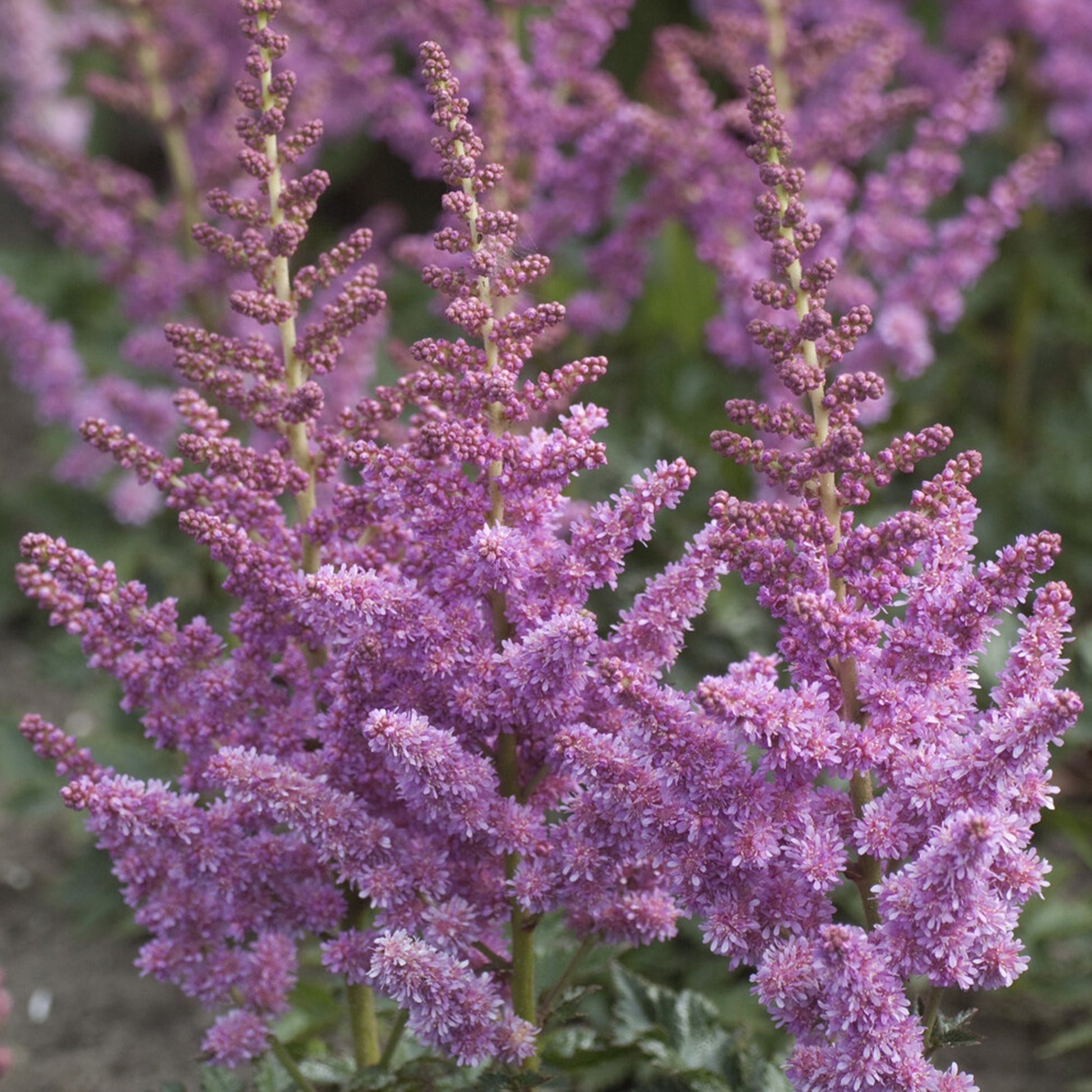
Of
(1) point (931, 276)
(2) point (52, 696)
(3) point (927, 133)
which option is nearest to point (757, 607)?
(1) point (931, 276)

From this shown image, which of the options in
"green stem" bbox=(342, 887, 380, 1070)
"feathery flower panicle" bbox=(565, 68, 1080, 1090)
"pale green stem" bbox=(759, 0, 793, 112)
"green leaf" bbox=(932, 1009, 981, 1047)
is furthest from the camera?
"pale green stem" bbox=(759, 0, 793, 112)

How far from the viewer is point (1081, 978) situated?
259 centimetres

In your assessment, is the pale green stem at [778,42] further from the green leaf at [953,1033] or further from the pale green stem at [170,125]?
the green leaf at [953,1033]

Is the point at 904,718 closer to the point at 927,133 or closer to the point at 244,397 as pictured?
the point at 244,397

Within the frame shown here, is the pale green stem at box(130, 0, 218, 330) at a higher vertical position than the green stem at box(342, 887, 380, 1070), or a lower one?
higher

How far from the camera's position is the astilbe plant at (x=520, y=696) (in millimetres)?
1511

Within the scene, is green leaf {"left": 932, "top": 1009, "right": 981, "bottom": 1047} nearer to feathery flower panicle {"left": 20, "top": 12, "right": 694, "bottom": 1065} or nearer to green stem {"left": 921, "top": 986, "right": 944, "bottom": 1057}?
green stem {"left": 921, "top": 986, "right": 944, "bottom": 1057}

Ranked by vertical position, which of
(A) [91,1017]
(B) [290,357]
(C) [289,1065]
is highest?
(B) [290,357]

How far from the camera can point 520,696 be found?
5.20ft

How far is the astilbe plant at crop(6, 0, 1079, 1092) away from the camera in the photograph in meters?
1.51

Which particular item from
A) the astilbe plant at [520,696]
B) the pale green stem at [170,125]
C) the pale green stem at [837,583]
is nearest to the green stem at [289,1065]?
the astilbe plant at [520,696]

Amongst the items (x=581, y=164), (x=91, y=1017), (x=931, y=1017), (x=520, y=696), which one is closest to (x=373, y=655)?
(x=520, y=696)

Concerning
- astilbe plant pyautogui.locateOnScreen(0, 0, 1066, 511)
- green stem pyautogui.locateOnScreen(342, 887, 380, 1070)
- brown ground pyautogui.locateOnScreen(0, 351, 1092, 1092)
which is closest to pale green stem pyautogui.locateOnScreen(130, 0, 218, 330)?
astilbe plant pyautogui.locateOnScreen(0, 0, 1066, 511)

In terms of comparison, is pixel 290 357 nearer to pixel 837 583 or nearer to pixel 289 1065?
pixel 837 583
